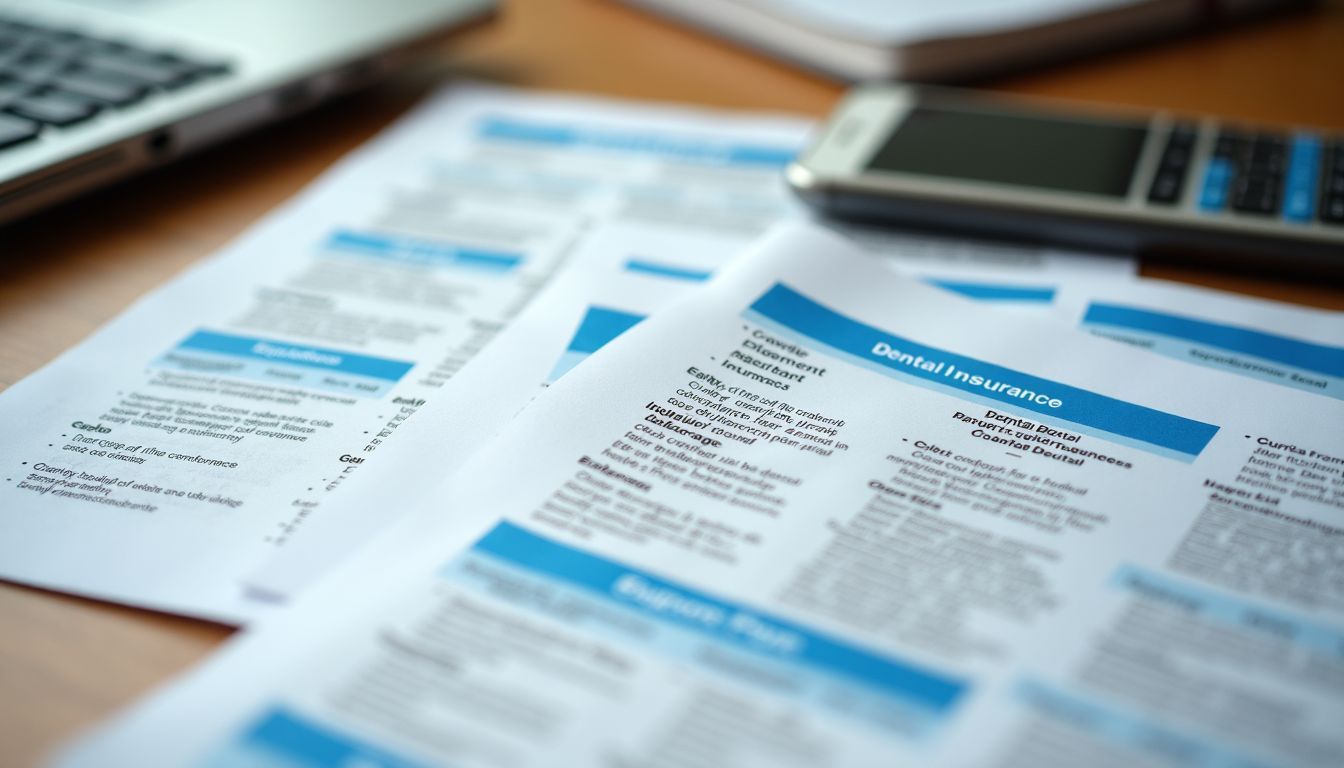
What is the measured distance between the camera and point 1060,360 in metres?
0.42

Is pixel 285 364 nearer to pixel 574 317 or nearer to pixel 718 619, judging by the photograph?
pixel 574 317

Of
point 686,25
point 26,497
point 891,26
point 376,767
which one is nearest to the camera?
point 376,767

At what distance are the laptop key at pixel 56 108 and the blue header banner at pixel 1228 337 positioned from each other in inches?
18.4

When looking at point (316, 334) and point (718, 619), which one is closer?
point (718, 619)

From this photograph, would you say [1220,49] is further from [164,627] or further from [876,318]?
[164,627]

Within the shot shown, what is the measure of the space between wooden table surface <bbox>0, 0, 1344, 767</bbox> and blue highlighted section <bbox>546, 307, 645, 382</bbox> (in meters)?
0.16

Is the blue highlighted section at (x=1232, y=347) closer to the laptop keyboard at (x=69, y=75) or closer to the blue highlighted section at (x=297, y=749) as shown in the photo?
the blue highlighted section at (x=297, y=749)

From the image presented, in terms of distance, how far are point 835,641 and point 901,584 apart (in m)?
0.03

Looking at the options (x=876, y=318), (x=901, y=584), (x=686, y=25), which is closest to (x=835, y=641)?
(x=901, y=584)

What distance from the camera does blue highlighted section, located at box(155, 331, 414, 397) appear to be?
435 mm

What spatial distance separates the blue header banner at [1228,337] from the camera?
17.0 inches

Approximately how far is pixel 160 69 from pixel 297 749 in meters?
0.43

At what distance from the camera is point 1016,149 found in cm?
55

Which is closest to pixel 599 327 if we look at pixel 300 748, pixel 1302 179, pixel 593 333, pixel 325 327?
pixel 593 333
